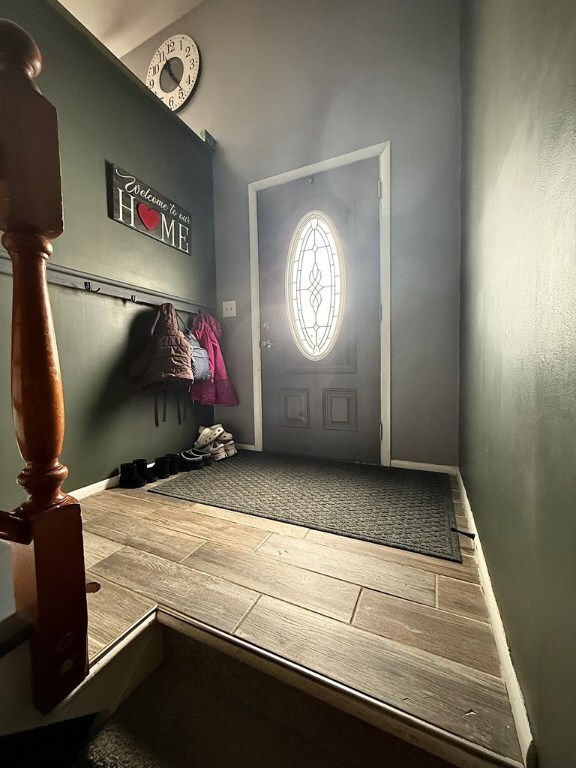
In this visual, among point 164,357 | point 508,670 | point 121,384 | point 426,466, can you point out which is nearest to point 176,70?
point 164,357

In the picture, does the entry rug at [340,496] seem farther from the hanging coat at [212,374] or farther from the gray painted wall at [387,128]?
the hanging coat at [212,374]

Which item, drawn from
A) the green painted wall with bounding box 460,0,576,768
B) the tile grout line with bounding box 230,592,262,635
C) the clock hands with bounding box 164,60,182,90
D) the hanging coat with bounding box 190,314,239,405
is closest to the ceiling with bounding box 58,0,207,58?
the clock hands with bounding box 164,60,182,90

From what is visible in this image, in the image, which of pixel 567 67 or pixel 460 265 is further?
pixel 460 265

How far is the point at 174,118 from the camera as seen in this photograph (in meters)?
2.09

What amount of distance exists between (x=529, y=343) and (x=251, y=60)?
2.97 metres

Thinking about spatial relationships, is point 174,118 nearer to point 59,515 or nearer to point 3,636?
point 59,515

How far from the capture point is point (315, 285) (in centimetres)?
216

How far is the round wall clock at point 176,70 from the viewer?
99.3 inches

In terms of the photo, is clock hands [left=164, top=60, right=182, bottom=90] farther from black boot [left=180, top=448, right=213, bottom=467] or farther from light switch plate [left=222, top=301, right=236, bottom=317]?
black boot [left=180, top=448, right=213, bottom=467]

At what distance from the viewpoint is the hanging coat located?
7.36 ft

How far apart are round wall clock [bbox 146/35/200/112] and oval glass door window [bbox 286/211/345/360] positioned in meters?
1.63

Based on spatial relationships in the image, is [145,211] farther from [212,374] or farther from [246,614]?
[246,614]

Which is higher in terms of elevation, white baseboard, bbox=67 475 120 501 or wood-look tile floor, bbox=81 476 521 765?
white baseboard, bbox=67 475 120 501

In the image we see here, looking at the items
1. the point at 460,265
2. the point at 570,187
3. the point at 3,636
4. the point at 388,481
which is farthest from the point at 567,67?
the point at 388,481
